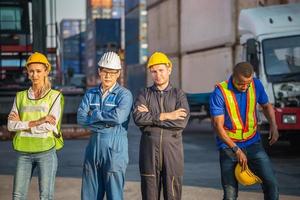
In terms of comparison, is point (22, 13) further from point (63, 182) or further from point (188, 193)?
point (188, 193)

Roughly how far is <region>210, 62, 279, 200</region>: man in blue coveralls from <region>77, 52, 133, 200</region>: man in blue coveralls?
0.89 m

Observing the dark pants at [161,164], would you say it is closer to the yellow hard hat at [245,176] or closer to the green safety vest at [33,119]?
the yellow hard hat at [245,176]

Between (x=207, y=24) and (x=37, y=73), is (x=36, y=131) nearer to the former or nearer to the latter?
(x=37, y=73)

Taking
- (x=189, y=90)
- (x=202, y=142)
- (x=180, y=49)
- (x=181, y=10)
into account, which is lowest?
(x=202, y=142)

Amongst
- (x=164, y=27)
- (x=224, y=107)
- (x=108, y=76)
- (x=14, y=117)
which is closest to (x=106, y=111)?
(x=108, y=76)

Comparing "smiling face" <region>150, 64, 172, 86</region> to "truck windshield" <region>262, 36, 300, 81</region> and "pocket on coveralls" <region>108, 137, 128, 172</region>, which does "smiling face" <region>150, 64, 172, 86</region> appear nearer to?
"pocket on coveralls" <region>108, 137, 128, 172</region>

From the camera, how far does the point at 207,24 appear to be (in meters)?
19.4

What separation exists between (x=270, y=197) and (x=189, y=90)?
53.5ft

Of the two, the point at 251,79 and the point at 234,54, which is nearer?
the point at 251,79

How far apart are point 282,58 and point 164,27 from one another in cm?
1467

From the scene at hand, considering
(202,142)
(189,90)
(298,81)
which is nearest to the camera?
(298,81)

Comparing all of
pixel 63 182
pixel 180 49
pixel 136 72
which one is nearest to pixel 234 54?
pixel 180 49

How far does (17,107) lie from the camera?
5.34 metres

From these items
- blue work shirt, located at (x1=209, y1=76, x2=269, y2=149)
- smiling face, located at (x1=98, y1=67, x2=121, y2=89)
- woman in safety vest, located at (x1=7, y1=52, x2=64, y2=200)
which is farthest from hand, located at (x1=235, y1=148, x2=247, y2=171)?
woman in safety vest, located at (x1=7, y1=52, x2=64, y2=200)
